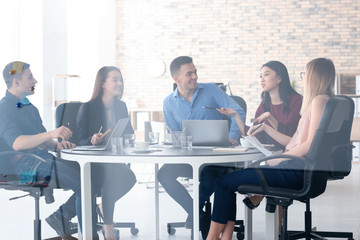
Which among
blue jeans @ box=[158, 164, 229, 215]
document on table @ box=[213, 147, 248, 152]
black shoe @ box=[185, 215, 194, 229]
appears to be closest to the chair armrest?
document on table @ box=[213, 147, 248, 152]

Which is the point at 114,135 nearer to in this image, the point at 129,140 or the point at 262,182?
the point at 129,140

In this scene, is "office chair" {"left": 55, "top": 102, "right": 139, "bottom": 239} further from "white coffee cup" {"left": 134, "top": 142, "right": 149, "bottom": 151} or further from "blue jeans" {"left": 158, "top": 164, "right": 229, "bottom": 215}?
"white coffee cup" {"left": 134, "top": 142, "right": 149, "bottom": 151}

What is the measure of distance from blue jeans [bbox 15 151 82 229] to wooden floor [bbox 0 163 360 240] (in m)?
0.09

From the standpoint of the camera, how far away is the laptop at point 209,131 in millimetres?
2619

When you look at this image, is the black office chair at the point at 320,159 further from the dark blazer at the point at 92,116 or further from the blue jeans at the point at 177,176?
the dark blazer at the point at 92,116

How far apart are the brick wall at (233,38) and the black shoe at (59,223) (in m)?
0.77

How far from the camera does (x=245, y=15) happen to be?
2.96 m

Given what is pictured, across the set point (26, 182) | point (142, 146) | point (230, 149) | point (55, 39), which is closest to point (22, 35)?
point (55, 39)

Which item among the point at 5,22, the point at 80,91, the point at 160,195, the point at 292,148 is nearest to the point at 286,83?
the point at 292,148

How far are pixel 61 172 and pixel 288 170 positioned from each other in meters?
1.22

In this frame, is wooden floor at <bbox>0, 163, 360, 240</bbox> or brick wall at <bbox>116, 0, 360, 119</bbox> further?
wooden floor at <bbox>0, 163, 360, 240</bbox>

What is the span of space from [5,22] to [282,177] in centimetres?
165

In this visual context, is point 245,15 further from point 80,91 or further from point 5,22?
point 5,22

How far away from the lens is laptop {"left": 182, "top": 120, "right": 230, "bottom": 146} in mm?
2619
